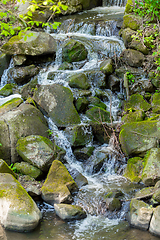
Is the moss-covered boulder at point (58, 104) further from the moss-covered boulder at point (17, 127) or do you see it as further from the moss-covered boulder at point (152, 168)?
the moss-covered boulder at point (152, 168)

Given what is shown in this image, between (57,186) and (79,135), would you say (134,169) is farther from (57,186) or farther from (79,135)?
(57,186)

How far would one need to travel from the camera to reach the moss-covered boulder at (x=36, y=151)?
511cm

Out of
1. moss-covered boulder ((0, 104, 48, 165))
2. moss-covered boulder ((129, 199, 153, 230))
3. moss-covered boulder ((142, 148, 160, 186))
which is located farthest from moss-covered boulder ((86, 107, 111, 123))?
moss-covered boulder ((129, 199, 153, 230))

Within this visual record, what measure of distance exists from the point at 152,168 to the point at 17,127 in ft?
11.5

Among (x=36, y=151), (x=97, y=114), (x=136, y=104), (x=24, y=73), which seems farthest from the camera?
(x=24, y=73)

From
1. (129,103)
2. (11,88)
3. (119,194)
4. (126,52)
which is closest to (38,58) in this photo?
(11,88)

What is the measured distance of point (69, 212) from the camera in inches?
157

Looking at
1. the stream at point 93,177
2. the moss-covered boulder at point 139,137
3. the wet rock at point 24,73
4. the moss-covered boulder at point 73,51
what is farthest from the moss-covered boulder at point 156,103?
the wet rock at point 24,73

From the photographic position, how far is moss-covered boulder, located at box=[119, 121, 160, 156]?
18.1ft

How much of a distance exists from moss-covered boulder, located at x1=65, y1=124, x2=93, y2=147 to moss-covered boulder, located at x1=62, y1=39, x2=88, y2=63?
3.80 m

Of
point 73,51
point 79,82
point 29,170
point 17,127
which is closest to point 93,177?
point 29,170

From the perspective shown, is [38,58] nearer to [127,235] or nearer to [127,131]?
[127,131]

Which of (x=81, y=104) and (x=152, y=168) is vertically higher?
(x=81, y=104)

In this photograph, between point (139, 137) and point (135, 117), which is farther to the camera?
point (135, 117)
